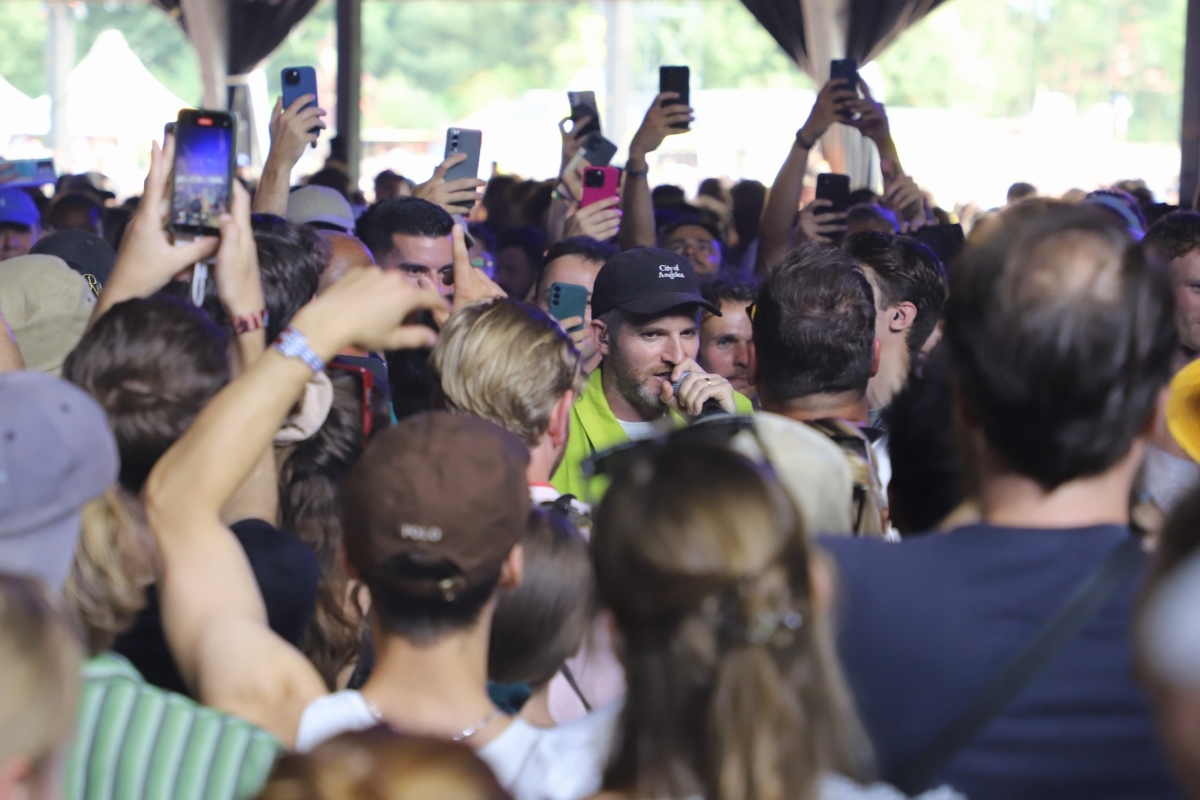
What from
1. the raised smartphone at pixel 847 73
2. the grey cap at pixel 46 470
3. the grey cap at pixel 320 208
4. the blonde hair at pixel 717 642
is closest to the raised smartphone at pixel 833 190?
the raised smartphone at pixel 847 73

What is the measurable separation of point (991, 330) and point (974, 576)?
27 cm

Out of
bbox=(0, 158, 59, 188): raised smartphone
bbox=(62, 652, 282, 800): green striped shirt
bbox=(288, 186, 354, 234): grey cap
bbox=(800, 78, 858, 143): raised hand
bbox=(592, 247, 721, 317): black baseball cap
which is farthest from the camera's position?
bbox=(0, 158, 59, 188): raised smartphone

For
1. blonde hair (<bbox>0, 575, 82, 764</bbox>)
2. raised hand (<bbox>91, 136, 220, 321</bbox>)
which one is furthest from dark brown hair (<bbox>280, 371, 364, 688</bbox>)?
blonde hair (<bbox>0, 575, 82, 764</bbox>)

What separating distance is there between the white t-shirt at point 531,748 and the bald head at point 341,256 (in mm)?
2163

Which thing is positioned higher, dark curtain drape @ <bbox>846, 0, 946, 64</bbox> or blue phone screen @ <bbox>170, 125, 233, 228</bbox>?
dark curtain drape @ <bbox>846, 0, 946, 64</bbox>

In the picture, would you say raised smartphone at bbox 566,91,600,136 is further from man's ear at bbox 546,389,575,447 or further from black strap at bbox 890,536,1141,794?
black strap at bbox 890,536,1141,794

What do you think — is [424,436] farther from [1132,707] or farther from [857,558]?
[1132,707]

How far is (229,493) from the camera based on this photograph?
1.92 m

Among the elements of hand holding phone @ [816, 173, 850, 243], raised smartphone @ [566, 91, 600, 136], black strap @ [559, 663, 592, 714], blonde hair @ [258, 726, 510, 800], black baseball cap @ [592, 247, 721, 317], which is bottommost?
black strap @ [559, 663, 592, 714]

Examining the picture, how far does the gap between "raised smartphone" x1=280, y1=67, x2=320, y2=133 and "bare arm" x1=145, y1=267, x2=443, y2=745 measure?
3022 millimetres

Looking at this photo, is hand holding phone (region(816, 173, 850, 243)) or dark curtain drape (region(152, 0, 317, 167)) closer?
hand holding phone (region(816, 173, 850, 243))

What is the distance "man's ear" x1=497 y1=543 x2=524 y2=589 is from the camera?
1840 mm

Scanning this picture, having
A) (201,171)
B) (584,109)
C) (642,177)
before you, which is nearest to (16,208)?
A: (584,109)

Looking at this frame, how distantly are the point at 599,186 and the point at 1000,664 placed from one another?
366 centimetres
